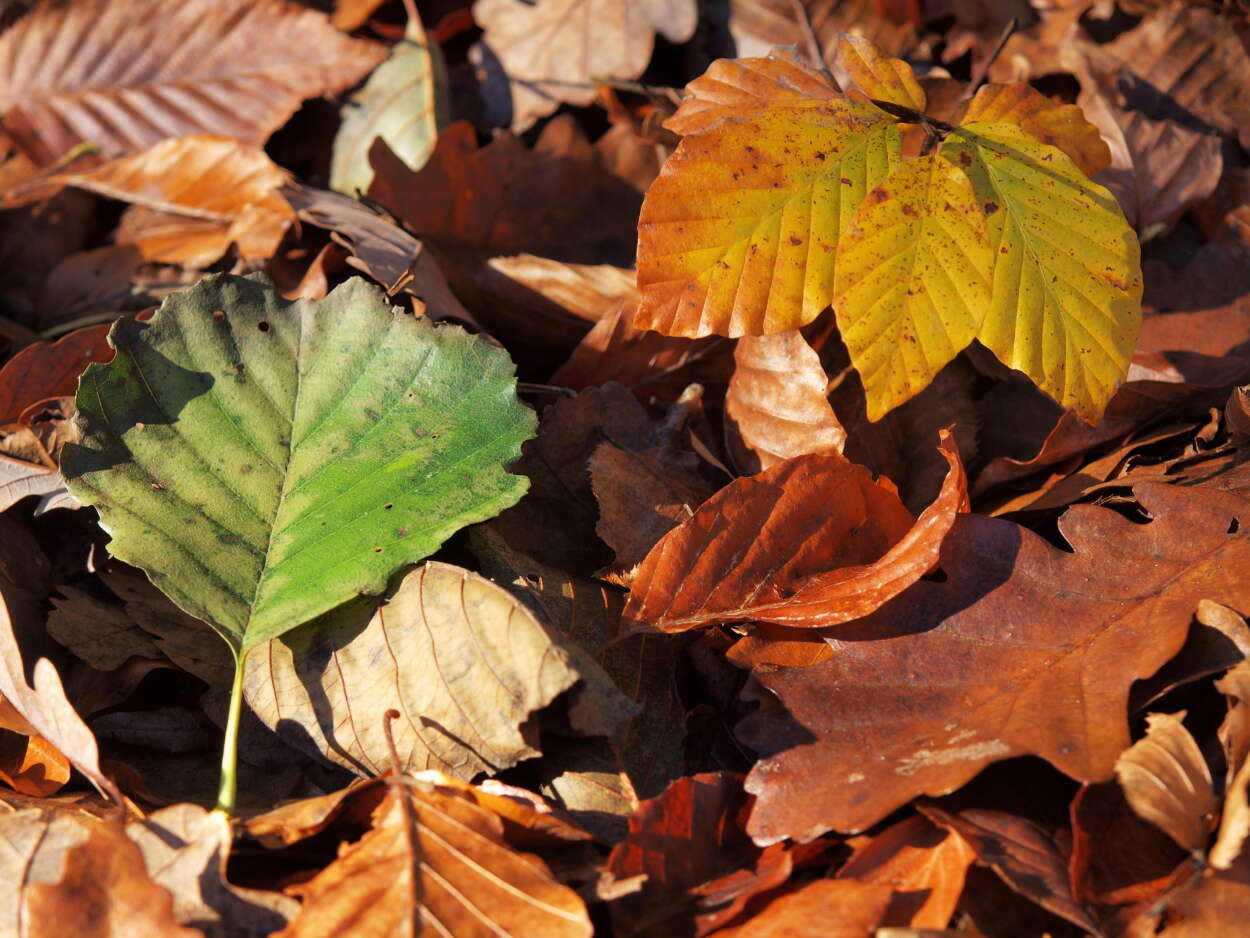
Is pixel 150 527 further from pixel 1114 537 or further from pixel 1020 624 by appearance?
pixel 1114 537

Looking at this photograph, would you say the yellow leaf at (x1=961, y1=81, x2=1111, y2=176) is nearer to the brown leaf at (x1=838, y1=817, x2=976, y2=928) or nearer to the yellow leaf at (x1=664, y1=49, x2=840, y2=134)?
the yellow leaf at (x1=664, y1=49, x2=840, y2=134)

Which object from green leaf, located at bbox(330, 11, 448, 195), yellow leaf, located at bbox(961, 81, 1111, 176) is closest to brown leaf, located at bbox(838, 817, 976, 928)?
yellow leaf, located at bbox(961, 81, 1111, 176)

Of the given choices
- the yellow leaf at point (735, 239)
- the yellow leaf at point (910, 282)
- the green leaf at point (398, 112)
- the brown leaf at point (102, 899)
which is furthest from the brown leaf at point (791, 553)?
the green leaf at point (398, 112)

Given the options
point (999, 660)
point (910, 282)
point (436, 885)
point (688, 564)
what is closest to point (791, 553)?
point (688, 564)

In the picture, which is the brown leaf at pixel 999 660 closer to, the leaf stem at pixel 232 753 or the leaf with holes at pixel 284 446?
the leaf with holes at pixel 284 446

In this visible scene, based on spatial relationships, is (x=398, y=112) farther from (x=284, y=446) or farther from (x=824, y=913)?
(x=824, y=913)
